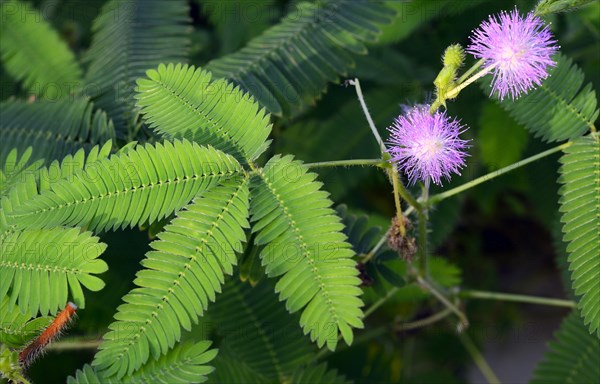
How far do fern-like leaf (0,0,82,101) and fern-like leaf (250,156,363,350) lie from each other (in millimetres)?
1238

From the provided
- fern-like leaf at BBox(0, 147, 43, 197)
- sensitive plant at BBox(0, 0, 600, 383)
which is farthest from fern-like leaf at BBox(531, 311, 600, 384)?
fern-like leaf at BBox(0, 147, 43, 197)

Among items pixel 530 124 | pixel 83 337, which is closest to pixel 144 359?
pixel 83 337

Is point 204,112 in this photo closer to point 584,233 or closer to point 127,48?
point 127,48

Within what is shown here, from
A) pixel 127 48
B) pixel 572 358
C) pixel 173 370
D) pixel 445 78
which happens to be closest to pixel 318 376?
pixel 173 370

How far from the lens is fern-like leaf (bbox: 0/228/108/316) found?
1628 mm

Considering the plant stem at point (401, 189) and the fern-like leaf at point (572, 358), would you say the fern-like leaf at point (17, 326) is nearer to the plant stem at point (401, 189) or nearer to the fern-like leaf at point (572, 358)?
the plant stem at point (401, 189)

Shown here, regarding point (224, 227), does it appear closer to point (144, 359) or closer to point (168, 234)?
point (168, 234)

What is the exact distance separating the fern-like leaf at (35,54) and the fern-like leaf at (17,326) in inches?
39.9

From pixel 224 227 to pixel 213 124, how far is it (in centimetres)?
32

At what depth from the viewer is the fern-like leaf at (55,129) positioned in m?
2.16

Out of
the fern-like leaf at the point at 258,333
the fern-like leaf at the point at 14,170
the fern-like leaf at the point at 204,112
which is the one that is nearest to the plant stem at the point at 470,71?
the fern-like leaf at the point at 204,112

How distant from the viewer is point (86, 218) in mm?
1637

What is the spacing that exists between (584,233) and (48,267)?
4.58 ft

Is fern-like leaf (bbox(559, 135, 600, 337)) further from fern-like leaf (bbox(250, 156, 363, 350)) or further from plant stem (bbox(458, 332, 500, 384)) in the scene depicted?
plant stem (bbox(458, 332, 500, 384))
